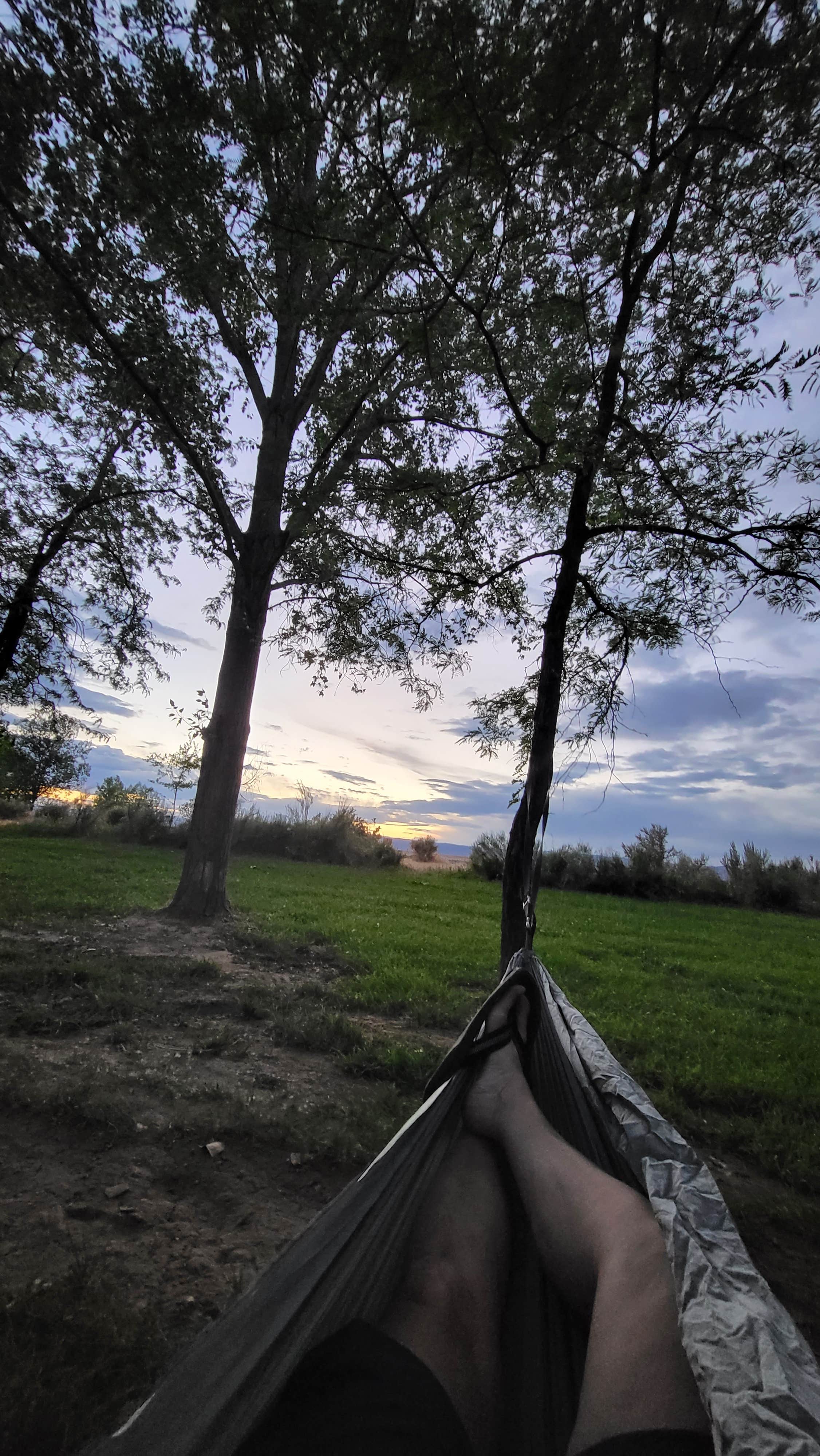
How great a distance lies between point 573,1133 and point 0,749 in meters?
10.3

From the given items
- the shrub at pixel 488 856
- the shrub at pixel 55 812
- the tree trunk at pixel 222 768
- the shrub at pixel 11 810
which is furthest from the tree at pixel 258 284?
the shrub at pixel 11 810

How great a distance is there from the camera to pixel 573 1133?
4.98ft

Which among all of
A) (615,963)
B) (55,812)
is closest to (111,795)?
(55,812)

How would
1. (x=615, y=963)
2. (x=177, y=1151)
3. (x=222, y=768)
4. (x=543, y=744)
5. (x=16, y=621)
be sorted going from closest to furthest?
(x=177, y=1151) < (x=543, y=744) < (x=615, y=963) < (x=222, y=768) < (x=16, y=621)

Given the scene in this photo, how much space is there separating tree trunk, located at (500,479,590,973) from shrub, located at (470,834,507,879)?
29.9 ft

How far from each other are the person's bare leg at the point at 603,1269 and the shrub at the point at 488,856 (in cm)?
1055

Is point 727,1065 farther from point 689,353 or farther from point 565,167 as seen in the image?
point 565,167

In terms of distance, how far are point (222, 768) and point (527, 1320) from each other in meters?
5.07

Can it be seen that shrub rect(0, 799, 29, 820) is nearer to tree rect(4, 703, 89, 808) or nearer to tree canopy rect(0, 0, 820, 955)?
tree rect(4, 703, 89, 808)

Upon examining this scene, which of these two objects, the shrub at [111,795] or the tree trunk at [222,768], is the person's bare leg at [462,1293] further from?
the shrub at [111,795]

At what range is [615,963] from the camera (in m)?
5.62

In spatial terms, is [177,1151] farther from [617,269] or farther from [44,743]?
[44,743]

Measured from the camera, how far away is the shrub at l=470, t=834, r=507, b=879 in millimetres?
12055

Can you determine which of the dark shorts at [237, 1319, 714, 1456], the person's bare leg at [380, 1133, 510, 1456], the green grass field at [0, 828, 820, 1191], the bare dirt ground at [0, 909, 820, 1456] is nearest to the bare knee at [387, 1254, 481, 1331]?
the person's bare leg at [380, 1133, 510, 1456]
